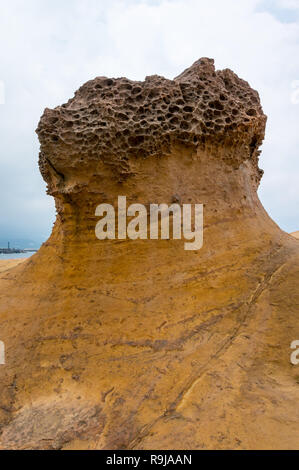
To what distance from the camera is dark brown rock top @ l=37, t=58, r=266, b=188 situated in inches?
118

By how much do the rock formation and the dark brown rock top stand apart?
14 millimetres

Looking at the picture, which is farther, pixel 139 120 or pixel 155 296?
pixel 139 120

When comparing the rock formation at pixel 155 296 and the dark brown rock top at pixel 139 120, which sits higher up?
the dark brown rock top at pixel 139 120

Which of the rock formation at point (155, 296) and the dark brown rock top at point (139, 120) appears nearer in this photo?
the rock formation at point (155, 296)

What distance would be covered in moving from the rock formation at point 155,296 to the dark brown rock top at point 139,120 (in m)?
0.01

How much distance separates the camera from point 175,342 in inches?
98.4

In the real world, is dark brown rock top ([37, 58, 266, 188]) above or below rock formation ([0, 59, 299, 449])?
above

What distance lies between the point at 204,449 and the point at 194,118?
279 cm

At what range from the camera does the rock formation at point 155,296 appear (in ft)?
6.56

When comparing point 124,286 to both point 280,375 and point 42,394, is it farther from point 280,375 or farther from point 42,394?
point 280,375

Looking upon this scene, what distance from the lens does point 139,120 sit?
10.0ft

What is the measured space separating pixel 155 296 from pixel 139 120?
1.74m

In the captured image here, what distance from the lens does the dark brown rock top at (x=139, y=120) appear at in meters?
3.00
